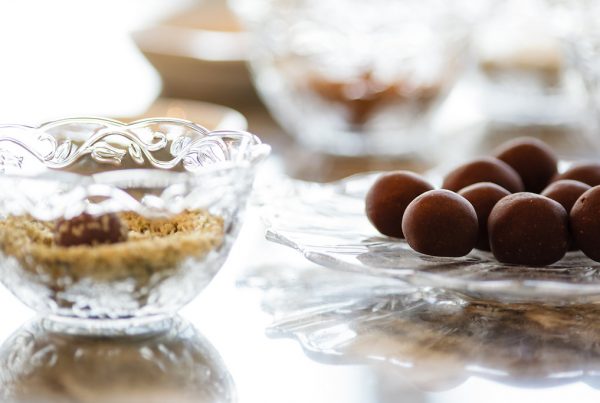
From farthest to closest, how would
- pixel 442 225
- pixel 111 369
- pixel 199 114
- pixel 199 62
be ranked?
pixel 199 62, pixel 199 114, pixel 442 225, pixel 111 369

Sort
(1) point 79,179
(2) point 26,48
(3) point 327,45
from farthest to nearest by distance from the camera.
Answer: (2) point 26,48 < (3) point 327,45 < (1) point 79,179

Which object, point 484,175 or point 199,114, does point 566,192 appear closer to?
point 484,175

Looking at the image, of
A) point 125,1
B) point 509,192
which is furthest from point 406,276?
point 125,1

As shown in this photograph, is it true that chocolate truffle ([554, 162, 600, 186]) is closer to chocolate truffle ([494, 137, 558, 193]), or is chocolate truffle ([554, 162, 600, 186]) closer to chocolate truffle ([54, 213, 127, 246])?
chocolate truffle ([494, 137, 558, 193])

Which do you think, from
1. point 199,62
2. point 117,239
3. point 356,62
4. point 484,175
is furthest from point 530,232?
point 199,62

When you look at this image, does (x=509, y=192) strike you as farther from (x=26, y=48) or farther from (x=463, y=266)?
(x=26, y=48)

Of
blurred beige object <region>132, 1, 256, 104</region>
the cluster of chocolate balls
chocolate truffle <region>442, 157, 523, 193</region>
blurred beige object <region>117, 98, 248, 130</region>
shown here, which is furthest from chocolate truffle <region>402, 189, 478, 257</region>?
blurred beige object <region>132, 1, 256, 104</region>
